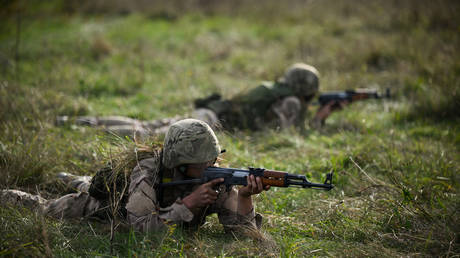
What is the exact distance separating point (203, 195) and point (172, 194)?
447mm

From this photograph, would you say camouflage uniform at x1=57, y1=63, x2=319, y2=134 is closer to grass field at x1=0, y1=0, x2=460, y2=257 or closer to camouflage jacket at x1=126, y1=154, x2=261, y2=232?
grass field at x1=0, y1=0, x2=460, y2=257

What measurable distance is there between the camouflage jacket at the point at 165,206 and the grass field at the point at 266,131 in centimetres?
12

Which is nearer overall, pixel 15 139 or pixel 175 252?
pixel 175 252

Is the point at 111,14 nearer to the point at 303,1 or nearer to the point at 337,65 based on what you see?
the point at 303,1

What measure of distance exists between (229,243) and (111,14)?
14.2 meters

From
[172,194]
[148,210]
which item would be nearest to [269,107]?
[172,194]

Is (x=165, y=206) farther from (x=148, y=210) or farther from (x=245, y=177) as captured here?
(x=245, y=177)

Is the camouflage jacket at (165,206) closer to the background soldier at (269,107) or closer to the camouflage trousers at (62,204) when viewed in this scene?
the camouflage trousers at (62,204)

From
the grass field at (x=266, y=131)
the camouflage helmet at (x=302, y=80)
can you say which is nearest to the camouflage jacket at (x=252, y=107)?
the camouflage helmet at (x=302, y=80)

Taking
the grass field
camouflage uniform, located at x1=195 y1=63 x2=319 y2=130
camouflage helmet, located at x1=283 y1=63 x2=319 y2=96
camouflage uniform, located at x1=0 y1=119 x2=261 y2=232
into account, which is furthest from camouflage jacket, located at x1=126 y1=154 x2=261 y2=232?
camouflage helmet, located at x1=283 y1=63 x2=319 y2=96

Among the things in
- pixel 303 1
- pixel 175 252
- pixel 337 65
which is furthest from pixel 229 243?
pixel 303 1

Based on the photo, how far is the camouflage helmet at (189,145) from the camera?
3277 mm

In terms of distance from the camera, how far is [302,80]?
6992mm

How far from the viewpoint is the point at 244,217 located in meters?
3.44
